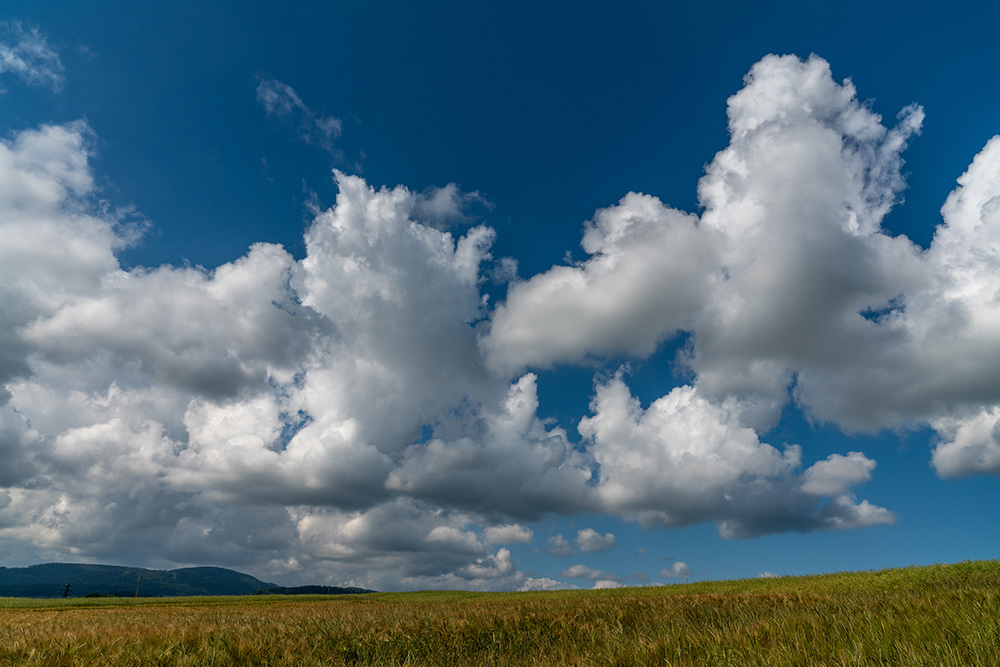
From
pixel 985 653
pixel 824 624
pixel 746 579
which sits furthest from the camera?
Result: pixel 746 579

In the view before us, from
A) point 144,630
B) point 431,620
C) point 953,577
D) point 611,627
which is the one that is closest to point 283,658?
point 431,620

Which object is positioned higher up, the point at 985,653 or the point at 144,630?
the point at 985,653

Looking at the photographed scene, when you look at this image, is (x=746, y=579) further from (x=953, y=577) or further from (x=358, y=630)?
(x=358, y=630)

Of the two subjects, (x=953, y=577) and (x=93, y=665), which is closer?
(x=93, y=665)

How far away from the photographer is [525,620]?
10.7 meters

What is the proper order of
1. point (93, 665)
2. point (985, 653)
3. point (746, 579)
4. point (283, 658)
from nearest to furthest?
point (985, 653) < point (93, 665) < point (283, 658) < point (746, 579)

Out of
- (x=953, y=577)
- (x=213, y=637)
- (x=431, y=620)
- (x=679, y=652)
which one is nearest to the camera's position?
(x=679, y=652)

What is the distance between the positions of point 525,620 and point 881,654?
282 inches

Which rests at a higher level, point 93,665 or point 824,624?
point 824,624

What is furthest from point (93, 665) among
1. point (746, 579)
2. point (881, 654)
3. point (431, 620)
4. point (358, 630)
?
point (746, 579)

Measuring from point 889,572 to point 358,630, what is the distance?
40214mm

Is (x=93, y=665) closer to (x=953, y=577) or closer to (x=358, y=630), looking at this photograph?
(x=358, y=630)

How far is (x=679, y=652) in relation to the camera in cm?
588

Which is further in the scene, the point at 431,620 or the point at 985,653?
the point at 431,620
